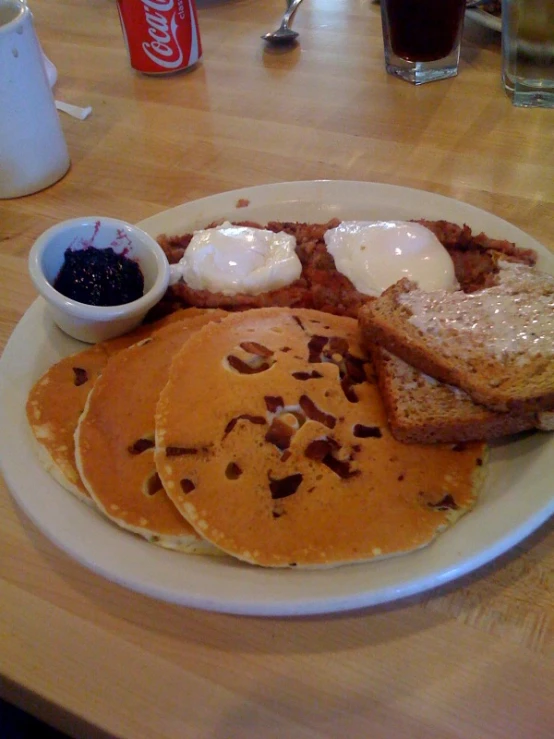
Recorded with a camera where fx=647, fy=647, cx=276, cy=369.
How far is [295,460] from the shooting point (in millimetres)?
1117

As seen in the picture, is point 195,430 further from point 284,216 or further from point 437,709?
point 284,216

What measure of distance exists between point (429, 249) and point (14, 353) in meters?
0.99

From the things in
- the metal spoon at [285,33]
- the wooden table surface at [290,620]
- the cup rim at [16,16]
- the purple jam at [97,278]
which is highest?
the cup rim at [16,16]

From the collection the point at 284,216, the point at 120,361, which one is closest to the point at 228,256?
the point at 284,216

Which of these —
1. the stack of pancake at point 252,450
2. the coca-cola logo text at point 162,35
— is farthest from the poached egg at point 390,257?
the coca-cola logo text at point 162,35

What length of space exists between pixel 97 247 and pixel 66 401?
0.44m

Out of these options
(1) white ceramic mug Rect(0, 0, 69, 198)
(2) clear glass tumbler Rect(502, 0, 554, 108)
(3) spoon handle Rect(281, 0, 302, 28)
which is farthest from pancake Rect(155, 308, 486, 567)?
(3) spoon handle Rect(281, 0, 302, 28)

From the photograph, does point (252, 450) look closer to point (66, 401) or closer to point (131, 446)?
point (131, 446)

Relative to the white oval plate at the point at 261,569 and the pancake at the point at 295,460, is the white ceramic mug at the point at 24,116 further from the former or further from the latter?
the pancake at the point at 295,460

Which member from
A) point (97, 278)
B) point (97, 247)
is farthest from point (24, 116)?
point (97, 278)

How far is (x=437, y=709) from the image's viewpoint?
0.97 meters

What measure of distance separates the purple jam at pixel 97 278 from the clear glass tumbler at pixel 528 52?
1.56 meters

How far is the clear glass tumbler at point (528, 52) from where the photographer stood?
6.79 feet

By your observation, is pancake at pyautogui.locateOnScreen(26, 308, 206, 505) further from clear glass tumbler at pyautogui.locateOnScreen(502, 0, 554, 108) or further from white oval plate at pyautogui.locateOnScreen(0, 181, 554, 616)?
clear glass tumbler at pyautogui.locateOnScreen(502, 0, 554, 108)
